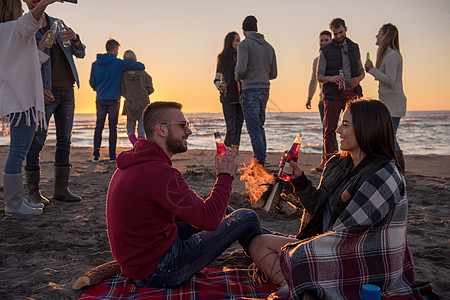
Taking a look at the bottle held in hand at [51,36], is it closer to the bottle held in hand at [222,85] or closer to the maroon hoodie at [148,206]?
the maroon hoodie at [148,206]

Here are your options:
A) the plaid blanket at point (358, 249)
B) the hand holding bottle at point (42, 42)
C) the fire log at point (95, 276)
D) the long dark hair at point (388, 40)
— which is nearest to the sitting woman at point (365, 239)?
the plaid blanket at point (358, 249)

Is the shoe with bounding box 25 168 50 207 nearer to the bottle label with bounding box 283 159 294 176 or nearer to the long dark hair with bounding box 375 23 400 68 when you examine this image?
the bottle label with bounding box 283 159 294 176

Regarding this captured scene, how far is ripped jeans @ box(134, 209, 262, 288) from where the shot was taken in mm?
2682

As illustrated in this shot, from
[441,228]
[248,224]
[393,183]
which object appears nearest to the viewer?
[393,183]

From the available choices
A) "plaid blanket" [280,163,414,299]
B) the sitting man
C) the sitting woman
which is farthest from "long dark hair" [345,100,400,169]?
the sitting man

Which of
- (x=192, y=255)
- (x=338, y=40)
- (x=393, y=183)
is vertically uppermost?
(x=338, y=40)

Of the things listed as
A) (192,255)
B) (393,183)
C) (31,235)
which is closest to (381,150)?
(393,183)

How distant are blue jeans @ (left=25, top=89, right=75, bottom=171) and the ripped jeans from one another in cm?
277

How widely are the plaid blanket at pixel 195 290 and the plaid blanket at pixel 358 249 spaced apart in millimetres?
467

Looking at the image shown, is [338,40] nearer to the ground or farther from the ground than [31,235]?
farther from the ground

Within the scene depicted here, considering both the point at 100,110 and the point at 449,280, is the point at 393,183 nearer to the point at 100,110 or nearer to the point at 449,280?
the point at 449,280

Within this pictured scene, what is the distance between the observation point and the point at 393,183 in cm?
247

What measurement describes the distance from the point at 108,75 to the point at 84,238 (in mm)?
5036

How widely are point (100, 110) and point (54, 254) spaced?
5.23 m
